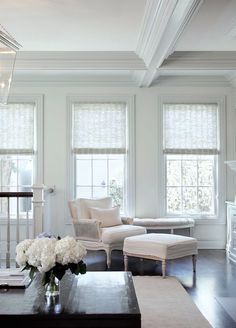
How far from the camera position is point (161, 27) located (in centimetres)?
432

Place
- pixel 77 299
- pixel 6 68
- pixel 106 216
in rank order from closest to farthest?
pixel 77 299
pixel 6 68
pixel 106 216

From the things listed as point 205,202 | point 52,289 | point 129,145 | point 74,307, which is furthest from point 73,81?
point 74,307

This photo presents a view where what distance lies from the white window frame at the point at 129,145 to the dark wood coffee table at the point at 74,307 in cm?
422

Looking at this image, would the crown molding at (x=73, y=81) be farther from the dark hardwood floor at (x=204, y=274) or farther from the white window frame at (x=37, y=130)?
the dark hardwood floor at (x=204, y=274)

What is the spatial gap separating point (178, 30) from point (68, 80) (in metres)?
3.35

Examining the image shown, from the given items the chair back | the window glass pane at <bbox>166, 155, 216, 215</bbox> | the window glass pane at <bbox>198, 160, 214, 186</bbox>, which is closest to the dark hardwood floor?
the chair back

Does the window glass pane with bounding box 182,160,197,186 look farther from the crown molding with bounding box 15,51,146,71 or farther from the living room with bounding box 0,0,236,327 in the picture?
the crown molding with bounding box 15,51,146,71

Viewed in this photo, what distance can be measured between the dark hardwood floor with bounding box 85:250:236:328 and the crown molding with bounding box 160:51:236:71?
2754 mm

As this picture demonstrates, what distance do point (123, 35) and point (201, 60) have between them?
1.33m

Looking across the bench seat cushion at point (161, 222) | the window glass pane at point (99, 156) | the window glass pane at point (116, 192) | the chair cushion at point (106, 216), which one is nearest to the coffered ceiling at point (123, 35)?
the window glass pane at point (99, 156)

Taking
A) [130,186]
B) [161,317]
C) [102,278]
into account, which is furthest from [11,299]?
[130,186]

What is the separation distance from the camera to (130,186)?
24.3ft

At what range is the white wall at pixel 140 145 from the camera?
7375 millimetres

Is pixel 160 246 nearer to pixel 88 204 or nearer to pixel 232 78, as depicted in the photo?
pixel 88 204
